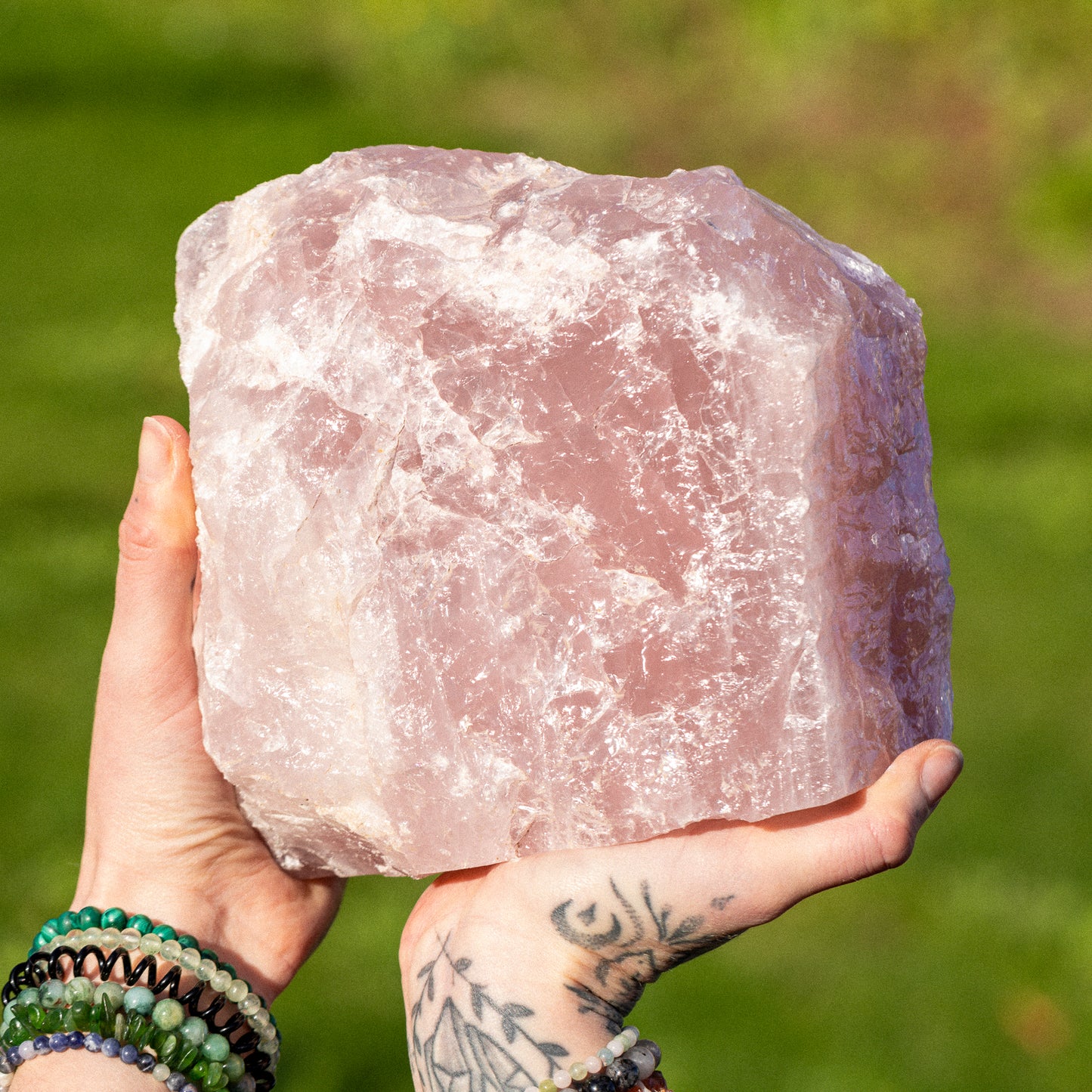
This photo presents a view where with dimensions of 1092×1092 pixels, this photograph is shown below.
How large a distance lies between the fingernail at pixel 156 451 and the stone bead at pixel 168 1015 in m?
0.65

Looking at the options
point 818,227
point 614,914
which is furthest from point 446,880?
point 818,227

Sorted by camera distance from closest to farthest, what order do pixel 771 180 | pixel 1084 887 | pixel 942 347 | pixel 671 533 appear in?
pixel 671 533, pixel 1084 887, pixel 942 347, pixel 771 180

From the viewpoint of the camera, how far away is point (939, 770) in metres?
1.65

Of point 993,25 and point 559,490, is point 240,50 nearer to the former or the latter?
point 993,25

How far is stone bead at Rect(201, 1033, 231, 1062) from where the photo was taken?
168 centimetres

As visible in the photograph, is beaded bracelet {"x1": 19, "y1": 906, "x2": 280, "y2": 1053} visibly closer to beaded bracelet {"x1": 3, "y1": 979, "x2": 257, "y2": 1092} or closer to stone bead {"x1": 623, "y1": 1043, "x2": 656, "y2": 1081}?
beaded bracelet {"x1": 3, "y1": 979, "x2": 257, "y2": 1092}

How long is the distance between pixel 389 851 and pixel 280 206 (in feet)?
2.77

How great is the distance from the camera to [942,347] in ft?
20.0

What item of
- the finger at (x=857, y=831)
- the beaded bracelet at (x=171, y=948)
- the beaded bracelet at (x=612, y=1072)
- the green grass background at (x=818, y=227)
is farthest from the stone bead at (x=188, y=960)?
the green grass background at (x=818, y=227)

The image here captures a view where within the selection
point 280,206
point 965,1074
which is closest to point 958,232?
point 965,1074

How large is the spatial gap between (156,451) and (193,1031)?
72cm

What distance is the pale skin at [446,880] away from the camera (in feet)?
5.39

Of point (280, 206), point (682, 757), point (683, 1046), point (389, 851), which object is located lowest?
point (683, 1046)

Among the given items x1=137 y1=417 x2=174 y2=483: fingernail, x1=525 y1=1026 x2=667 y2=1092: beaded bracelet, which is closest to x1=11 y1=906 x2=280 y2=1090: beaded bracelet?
x1=525 y1=1026 x2=667 y2=1092: beaded bracelet
